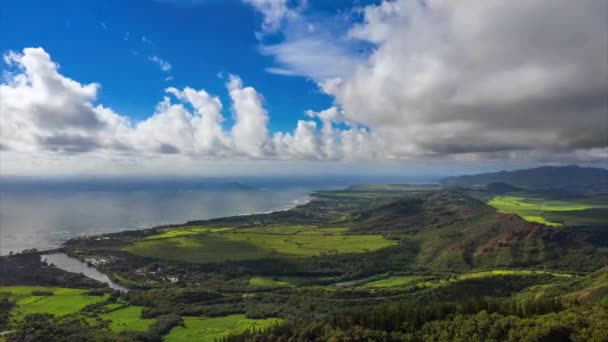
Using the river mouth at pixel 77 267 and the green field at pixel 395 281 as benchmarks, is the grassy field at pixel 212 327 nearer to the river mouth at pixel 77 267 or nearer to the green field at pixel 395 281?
the river mouth at pixel 77 267

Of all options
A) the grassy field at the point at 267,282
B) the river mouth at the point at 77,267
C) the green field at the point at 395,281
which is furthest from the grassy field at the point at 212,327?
the green field at the point at 395,281

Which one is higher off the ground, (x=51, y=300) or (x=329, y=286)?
(x=51, y=300)

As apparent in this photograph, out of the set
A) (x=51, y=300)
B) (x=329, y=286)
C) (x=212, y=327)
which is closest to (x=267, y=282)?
(x=329, y=286)

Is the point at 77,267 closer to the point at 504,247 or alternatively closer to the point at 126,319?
the point at 126,319

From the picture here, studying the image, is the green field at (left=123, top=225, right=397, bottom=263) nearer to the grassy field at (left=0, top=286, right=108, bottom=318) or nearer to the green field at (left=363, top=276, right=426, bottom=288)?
the green field at (left=363, top=276, right=426, bottom=288)

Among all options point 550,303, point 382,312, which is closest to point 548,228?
point 550,303

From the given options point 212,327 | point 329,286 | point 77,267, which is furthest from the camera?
point 77,267

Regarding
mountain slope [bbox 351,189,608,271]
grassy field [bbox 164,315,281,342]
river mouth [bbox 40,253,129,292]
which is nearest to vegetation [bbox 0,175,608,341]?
grassy field [bbox 164,315,281,342]
